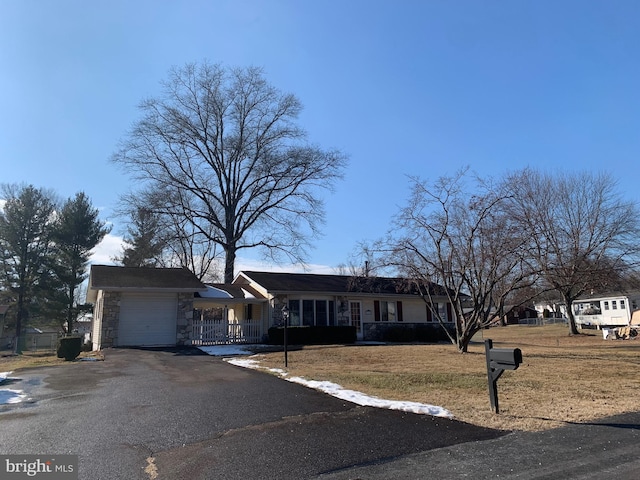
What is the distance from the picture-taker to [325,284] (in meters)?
25.4

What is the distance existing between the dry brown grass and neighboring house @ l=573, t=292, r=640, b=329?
33603 mm

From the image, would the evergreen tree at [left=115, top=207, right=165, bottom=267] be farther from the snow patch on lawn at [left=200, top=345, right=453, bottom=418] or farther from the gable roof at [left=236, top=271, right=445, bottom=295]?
the snow patch on lawn at [left=200, top=345, right=453, bottom=418]

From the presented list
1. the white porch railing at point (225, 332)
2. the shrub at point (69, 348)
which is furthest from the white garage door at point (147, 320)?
the shrub at point (69, 348)

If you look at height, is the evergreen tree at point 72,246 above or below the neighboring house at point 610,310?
above

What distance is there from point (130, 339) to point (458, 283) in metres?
13.9

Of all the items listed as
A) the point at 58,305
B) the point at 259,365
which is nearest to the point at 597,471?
the point at 259,365

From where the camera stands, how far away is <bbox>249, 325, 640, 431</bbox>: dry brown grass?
6.66m

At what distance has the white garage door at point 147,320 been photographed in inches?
747

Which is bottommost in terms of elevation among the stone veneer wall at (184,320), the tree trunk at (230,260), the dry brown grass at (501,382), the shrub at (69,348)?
the dry brown grass at (501,382)

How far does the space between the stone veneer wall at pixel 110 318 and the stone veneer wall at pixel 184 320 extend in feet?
8.28

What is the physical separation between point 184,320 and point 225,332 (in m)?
2.31

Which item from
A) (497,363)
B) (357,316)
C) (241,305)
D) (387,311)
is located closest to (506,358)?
(497,363)

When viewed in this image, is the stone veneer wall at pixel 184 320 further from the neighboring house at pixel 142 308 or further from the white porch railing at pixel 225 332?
the white porch railing at pixel 225 332

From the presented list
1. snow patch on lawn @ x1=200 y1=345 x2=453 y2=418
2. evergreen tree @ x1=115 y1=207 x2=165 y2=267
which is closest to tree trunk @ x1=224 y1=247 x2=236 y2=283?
evergreen tree @ x1=115 y1=207 x2=165 y2=267
